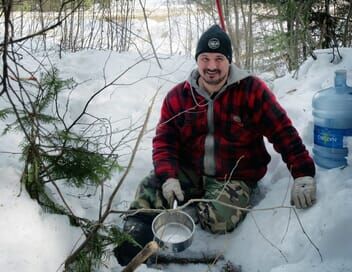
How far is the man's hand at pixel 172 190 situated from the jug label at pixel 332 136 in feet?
2.74

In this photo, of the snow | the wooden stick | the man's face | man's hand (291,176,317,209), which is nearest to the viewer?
the wooden stick

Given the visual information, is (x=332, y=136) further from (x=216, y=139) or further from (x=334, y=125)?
(x=216, y=139)

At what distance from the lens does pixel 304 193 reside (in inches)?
79.7

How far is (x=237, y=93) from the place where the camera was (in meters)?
2.50

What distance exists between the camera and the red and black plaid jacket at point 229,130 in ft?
8.05

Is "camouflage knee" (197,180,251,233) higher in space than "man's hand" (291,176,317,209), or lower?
lower

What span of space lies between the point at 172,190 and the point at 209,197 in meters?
0.24

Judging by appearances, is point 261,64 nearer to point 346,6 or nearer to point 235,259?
point 346,6

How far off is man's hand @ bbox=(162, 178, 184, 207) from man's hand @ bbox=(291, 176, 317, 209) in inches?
26.0

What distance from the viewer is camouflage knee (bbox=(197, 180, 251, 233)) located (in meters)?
Result: 2.38

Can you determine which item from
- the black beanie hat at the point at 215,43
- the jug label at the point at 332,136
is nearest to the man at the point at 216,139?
the black beanie hat at the point at 215,43

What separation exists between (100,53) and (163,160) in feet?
9.75

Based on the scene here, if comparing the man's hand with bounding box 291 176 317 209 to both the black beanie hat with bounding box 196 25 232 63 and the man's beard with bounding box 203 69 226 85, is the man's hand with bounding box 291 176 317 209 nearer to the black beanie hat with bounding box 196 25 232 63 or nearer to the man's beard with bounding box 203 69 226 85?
the man's beard with bounding box 203 69 226 85

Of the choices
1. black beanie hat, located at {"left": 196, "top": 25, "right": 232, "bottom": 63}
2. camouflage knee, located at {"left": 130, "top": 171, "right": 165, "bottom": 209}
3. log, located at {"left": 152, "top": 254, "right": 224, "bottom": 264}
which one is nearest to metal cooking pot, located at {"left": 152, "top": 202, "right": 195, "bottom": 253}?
log, located at {"left": 152, "top": 254, "right": 224, "bottom": 264}
